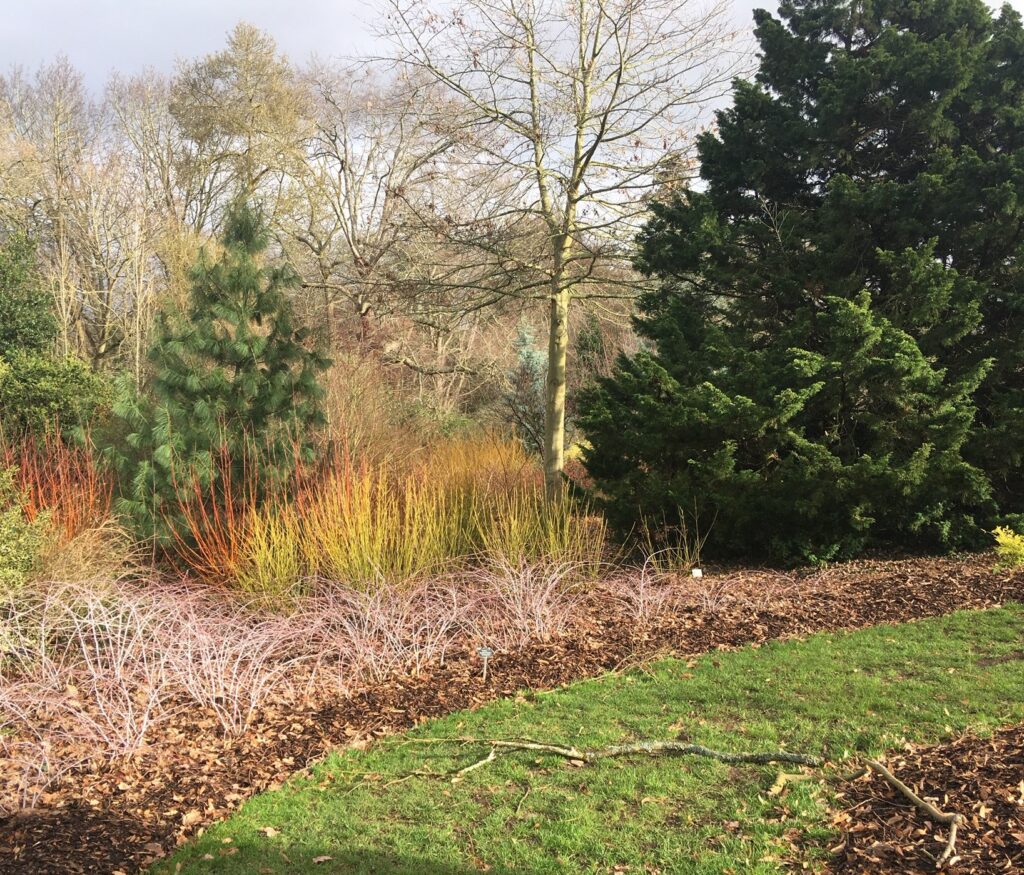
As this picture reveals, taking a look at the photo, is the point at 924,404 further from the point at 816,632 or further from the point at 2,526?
the point at 2,526

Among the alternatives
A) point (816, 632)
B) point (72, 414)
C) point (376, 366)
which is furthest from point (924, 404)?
point (72, 414)

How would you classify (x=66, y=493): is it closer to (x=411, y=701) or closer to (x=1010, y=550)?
(x=411, y=701)

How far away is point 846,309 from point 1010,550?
7.67 ft

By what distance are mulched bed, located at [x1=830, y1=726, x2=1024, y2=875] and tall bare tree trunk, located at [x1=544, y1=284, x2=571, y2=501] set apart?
5543 millimetres

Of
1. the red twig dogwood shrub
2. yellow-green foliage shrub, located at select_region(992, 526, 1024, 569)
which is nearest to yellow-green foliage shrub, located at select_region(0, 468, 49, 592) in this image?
the red twig dogwood shrub

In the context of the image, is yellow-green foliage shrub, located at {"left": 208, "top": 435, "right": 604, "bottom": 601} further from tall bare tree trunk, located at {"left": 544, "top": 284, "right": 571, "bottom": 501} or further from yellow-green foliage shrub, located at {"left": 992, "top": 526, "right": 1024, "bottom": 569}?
yellow-green foliage shrub, located at {"left": 992, "top": 526, "right": 1024, "bottom": 569}

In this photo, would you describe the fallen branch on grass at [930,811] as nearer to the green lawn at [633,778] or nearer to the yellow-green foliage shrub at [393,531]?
the green lawn at [633,778]

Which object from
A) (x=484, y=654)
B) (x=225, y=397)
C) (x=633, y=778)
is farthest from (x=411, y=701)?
(x=225, y=397)

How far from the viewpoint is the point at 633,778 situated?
319cm

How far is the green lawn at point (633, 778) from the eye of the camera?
2.73 meters

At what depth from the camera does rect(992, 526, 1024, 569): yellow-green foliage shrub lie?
6277mm

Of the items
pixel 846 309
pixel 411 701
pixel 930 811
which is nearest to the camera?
pixel 930 811

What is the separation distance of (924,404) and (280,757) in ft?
19.6

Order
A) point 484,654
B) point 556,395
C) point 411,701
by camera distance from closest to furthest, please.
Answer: point 411,701, point 484,654, point 556,395
